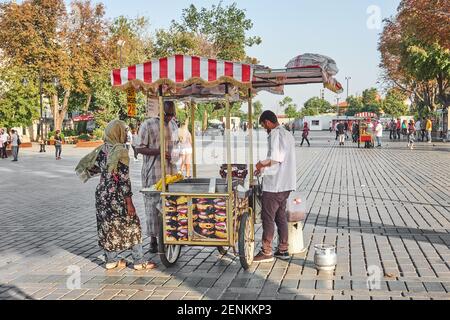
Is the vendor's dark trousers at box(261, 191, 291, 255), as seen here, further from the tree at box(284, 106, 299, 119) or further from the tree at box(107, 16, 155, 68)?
the tree at box(284, 106, 299, 119)

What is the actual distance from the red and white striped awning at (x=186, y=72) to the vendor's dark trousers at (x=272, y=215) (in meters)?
1.43

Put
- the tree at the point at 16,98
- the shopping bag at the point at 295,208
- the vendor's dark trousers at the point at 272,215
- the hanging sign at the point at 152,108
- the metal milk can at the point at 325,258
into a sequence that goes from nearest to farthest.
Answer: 1. the metal milk can at the point at 325,258
2. the vendor's dark trousers at the point at 272,215
3. the shopping bag at the point at 295,208
4. the hanging sign at the point at 152,108
5. the tree at the point at 16,98

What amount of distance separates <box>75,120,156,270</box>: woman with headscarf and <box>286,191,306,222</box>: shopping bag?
6.05 feet

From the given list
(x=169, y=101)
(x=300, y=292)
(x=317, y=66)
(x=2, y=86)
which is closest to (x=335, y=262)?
(x=300, y=292)

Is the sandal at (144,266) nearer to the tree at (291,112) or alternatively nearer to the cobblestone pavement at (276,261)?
the cobblestone pavement at (276,261)

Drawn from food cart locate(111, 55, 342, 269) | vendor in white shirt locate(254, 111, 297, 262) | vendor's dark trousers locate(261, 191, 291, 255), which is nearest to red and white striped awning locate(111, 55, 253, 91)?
food cart locate(111, 55, 342, 269)

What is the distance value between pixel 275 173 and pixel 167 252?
5.03 ft

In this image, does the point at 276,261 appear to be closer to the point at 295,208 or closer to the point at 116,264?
the point at 295,208

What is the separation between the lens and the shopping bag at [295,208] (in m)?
6.62

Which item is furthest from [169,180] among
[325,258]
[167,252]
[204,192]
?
[325,258]

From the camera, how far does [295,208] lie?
6.64m

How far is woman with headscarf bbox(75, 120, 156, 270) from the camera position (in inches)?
236

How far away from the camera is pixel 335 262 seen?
5969 millimetres

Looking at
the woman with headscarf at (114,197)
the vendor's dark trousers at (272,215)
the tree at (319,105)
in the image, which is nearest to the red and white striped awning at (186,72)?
the woman with headscarf at (114,197)
